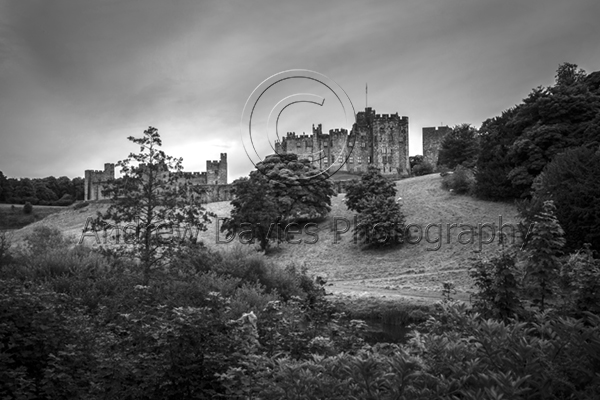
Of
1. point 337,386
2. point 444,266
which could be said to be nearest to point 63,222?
point 444,266

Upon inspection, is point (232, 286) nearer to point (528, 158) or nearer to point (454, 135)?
point (528, 158)

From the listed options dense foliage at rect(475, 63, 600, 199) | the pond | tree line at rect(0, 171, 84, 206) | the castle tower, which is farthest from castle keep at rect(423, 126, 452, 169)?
the pond

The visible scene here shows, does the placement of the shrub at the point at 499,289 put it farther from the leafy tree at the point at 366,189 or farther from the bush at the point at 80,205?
the bush at the point at 80,205

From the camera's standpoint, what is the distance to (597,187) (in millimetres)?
19297

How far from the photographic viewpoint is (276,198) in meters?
35.4

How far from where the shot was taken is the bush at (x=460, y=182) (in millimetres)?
38844

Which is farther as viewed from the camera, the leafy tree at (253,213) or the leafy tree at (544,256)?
the leafy tree at (253,213)

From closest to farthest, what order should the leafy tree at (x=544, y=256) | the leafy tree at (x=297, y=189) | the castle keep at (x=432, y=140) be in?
1. the leafy tree at (x=544, y=256)
2. the leafy tree at (x=297, y=189)
3. the castle keep at (x=432, y=140)

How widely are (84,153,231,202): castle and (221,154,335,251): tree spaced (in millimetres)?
16525

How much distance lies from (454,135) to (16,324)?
5876 cm

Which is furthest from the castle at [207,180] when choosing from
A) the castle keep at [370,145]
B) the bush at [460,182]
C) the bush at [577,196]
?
the bush at [577,196]

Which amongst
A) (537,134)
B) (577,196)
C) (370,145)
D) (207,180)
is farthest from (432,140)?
(577,196)

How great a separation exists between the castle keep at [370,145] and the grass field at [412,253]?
99.6ft

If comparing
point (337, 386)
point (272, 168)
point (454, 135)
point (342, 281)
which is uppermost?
point (454, 135)
